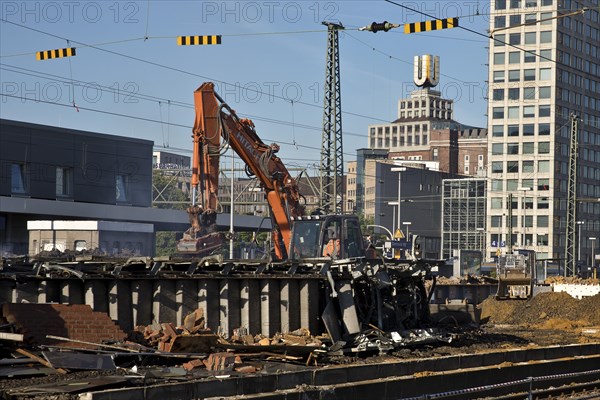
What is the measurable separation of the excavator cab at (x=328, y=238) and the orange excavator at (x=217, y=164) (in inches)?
283

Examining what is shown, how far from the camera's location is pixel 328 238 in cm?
3328

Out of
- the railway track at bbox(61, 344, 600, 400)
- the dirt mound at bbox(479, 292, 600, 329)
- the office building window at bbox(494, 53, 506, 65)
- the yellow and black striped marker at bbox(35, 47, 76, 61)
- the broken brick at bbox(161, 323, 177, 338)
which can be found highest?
the office building window at bbox(494, 53, 506, 65)

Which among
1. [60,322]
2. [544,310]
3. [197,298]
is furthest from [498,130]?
[60,322]

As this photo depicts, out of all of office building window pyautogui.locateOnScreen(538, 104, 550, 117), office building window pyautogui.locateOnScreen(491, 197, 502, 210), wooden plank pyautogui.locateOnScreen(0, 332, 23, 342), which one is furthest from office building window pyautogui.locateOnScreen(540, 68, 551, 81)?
wooden plank pyautogui.locateOnScreen(0, 332, 23, 342)

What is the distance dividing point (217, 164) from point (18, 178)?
2819cm

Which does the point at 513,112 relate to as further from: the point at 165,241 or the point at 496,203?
the point at 165,241

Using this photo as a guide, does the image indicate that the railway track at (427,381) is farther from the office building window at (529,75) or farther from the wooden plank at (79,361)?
the office building window at (529,75)

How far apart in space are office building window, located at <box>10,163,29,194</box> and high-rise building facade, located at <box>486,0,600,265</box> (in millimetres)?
76616

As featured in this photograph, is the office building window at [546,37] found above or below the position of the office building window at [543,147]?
above

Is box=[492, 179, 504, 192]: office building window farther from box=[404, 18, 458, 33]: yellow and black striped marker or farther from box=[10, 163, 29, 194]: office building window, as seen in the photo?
box=[404, 18, 458, 33]: yellow and black striped marker

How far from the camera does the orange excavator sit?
4250cm

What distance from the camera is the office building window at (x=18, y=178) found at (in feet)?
220

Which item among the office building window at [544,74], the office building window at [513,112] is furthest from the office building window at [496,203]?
the office building window at [544,74]

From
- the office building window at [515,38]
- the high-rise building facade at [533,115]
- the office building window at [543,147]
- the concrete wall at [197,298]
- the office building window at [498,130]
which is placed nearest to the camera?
the concrete wall at [197,298]
